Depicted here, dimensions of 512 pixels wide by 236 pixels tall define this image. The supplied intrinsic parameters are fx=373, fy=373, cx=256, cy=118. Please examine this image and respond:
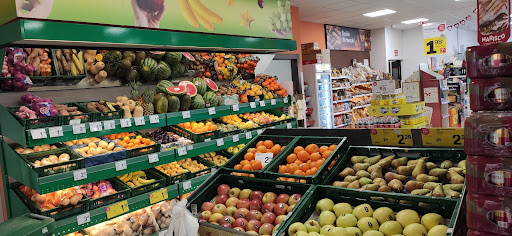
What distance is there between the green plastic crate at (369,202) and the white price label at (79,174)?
6.82 feet

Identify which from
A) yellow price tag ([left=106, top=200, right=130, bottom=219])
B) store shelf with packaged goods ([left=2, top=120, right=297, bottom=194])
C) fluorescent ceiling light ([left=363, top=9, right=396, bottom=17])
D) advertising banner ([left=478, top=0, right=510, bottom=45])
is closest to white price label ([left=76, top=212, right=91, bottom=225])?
yellow price tag ([left=106, top=200, right=130, bottom=219])

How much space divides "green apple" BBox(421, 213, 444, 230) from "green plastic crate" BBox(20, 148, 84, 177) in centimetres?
281

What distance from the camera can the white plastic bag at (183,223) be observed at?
2.27 m

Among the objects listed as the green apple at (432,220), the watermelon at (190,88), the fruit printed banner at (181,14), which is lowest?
the green apple at (432,220)

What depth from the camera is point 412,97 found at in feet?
23.4

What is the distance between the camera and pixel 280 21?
3.61 m

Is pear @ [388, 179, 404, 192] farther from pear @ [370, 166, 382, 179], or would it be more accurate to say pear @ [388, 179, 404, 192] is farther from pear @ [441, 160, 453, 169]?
pear @ [441, 160, 453, 169]

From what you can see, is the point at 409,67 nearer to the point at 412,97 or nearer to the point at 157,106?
the point at 412,97

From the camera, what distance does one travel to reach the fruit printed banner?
2270 mm

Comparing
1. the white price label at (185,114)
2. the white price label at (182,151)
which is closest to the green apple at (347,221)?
the white price label at (182,151)

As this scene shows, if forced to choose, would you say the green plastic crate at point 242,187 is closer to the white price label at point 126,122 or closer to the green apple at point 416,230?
the green apple at point 416,230

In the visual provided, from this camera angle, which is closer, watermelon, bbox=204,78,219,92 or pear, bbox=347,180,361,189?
pear, bbox=347,180,361,189

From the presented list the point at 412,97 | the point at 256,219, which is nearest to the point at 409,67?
the point at 412,97

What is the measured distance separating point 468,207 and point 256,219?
3.85 feet
